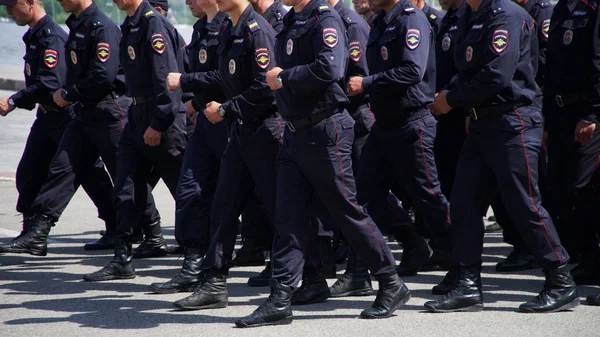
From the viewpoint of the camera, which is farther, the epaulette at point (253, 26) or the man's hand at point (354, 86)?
the man's hand at point (354, 86)

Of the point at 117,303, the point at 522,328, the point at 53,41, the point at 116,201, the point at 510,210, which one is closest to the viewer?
the point at 522,328

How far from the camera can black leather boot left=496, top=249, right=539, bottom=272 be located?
655 cm

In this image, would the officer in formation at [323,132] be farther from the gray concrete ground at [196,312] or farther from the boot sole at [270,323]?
the gray concrete ground at [196,312]

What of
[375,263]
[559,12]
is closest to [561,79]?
[559,12]

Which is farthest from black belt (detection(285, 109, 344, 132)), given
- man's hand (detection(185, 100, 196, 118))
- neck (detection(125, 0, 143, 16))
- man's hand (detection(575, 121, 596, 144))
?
man's hand (detection(185, 100, 196, 118))

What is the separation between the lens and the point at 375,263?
5.15 meters

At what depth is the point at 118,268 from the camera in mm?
6430

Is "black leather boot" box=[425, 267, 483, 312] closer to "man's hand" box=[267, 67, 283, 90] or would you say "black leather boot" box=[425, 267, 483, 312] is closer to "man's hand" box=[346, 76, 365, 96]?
"man's hand" box=[346, 76, 365, 96]

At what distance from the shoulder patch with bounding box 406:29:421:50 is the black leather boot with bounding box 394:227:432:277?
1422mm

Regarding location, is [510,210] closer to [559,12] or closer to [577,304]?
[577,304]

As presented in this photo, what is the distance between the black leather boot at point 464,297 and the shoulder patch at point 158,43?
8.33ft

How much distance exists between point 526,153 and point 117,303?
2.65 meters

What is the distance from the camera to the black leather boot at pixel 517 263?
258 inches

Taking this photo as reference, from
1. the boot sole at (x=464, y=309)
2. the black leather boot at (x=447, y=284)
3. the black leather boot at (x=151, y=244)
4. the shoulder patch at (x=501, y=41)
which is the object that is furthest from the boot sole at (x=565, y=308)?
the black leather boot at (x=151, y=244)
